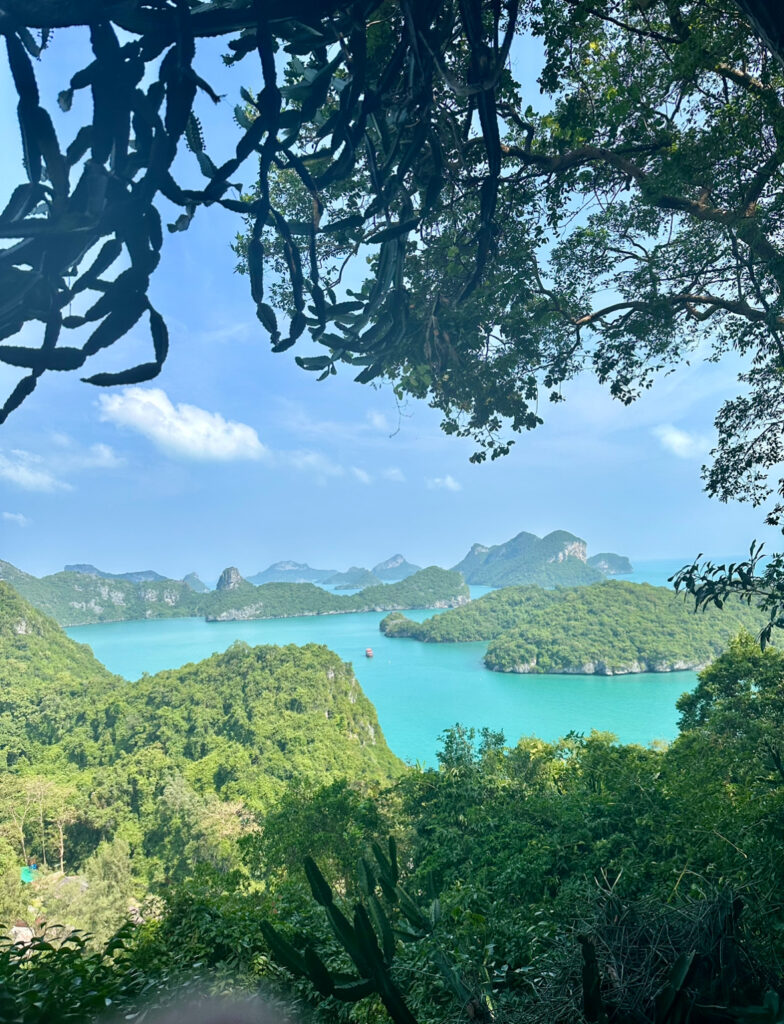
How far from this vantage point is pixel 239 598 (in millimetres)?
69125

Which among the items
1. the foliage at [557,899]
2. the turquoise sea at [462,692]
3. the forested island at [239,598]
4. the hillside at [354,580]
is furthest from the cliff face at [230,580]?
the foliage at [557,899]

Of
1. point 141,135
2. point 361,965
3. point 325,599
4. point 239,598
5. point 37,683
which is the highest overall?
point 141,135

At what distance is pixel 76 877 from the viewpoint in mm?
14203

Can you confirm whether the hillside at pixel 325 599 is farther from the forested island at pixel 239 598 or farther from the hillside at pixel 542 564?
the hillside at pixel 542 564

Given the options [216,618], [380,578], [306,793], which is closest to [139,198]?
[306,793]

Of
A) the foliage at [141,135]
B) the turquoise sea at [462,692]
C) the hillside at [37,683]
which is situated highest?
the foliage at [141,135]

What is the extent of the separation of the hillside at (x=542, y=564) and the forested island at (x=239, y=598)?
29.3 feet

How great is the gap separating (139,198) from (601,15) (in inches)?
90.1

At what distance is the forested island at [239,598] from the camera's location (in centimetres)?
6775

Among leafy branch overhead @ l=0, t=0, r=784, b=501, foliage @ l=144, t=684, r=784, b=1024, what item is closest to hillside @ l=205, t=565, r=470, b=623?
foliage @ l=144, t=684, r=784, b=1024

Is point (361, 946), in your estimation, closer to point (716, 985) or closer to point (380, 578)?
point (716, 985)

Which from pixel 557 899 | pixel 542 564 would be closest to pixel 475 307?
pixel 557 899

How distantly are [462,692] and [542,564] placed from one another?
42010mm

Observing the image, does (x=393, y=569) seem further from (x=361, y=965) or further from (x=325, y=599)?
(x=361, y=965)
